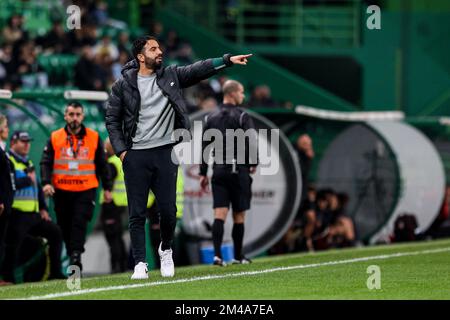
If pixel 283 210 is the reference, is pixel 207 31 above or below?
above

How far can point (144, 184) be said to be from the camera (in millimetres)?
11719

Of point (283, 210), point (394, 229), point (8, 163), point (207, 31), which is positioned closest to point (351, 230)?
point (394, 229)

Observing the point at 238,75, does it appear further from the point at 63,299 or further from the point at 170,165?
the point at 63,299

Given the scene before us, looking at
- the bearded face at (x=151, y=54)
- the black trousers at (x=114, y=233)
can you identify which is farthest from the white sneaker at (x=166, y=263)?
the black trousers at (x=114, y=233)

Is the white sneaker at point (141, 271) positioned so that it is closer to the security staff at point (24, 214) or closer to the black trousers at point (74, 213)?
the black trousers at point (74, 213)

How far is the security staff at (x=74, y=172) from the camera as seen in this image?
1429 cm

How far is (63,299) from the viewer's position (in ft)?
32.8

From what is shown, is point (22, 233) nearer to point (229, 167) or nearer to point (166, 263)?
point (229, 167)

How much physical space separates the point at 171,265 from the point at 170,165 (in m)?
0.96

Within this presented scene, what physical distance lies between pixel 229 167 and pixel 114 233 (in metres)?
2.94

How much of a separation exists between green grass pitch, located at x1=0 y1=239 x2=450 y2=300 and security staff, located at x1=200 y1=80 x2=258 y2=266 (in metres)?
0.73
